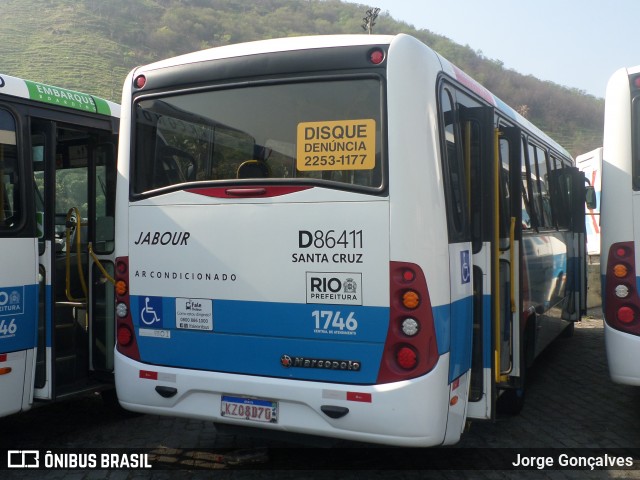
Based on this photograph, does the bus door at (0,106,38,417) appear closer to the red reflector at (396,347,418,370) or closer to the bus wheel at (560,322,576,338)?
the red reflector at (396,347,418,370)

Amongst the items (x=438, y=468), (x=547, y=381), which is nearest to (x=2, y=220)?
(x=438, y=468)

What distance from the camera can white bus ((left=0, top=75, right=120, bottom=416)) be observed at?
5141 mm

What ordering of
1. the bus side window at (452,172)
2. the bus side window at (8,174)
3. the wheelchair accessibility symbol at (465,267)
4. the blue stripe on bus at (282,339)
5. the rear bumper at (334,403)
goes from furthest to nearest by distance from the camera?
1. the bus side window at (8,174)
2. the wheelchair accessibility symbol at (465,267)
3. the bus side window at (452,172)
4. the blue stripe on bus at (282,339)
5. the rear bumper at (334,403)

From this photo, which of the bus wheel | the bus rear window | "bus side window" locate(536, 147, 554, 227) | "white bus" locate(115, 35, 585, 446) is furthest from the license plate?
the bus wheel

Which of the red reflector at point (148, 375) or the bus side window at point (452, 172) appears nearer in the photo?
the bus side window at point (452, 172)

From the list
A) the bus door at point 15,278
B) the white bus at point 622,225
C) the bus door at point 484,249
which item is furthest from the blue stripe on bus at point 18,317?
the white bus at point 622,225

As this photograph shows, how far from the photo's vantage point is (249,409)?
4.38 m

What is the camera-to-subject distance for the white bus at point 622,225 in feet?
17.4

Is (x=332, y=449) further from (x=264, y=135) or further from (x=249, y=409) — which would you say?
(x=264, y=135)

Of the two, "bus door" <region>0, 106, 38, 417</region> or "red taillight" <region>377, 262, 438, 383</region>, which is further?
"bus door" <region>0, 106, 38, 417</region>

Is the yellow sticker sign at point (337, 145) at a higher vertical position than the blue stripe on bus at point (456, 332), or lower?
higher

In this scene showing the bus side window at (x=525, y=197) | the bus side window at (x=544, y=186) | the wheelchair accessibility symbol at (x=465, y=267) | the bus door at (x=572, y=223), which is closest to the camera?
the wheelchair accessibility symbol at (x=465, y=267)

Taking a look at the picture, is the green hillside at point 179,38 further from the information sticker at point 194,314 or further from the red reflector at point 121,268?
the information sticker at point 194,314

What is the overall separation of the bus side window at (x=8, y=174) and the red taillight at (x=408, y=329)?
3.04 m
